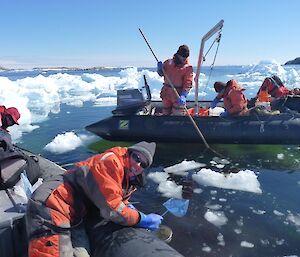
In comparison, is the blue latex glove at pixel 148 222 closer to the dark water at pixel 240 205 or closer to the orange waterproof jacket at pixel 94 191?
the orange waterproof jacket at pixel 94 191

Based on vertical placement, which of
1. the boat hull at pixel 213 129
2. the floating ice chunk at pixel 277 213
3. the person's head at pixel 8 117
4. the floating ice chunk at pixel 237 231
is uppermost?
the person's head at pixel 8 117

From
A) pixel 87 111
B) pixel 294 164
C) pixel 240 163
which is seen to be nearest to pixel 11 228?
pixel 240 163

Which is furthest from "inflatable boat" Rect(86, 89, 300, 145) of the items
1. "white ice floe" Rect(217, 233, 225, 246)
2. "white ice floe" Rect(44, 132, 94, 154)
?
"white ice floe" Rect(217, 233, 225, 246)

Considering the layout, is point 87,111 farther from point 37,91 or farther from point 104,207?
point 104,207

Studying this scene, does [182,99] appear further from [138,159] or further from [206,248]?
[138,159]

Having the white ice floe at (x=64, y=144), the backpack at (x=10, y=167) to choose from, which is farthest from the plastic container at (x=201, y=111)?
the backpack at (x=10, y=167)

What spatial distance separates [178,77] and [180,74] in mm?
80

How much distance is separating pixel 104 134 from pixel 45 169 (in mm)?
3517

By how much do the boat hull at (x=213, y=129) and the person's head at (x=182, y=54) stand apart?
124 cm

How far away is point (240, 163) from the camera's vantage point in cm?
696

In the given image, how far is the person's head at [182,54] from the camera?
7.71 m

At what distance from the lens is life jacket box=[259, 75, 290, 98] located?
9.23 m

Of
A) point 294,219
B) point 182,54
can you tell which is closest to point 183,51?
point 182,54

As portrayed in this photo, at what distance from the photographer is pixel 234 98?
793 cm
